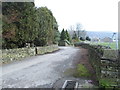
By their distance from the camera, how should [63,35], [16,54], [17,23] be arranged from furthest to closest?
1. [63,35]
2. [17,23]
3. [16,54]

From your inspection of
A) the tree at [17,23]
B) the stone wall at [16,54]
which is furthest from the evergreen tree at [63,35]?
the tree at [17,23]

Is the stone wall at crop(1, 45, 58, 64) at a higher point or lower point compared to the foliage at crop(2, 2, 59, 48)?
lower

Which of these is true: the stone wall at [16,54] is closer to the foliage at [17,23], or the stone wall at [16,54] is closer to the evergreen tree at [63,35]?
the foliage at [17,23]

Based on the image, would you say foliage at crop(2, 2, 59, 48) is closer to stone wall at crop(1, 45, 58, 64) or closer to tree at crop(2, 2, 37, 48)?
tree at crop(2, 2, 37, 48)

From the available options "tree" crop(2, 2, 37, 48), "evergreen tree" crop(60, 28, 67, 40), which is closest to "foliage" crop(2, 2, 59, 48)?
"tree" crop(2, 2, 37, 48)

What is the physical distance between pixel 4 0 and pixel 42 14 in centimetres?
1034

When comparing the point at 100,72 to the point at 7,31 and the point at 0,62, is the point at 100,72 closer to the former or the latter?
the point at 0,62

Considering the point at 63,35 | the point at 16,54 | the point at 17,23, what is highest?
the point at 17,23

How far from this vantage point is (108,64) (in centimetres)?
756

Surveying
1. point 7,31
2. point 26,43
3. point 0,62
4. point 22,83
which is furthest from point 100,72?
point 26,43

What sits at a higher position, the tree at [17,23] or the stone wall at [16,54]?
the tree at [17,23]

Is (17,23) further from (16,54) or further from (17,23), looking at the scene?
(16,54)

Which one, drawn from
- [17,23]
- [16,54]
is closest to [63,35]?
[17,23]

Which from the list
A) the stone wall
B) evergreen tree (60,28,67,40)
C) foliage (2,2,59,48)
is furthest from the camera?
evergreen tree (60,28,67,40)
